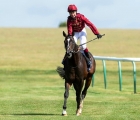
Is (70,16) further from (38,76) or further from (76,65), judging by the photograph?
(38,76)

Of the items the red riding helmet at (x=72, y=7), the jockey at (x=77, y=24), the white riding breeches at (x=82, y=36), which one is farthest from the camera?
the white riding breeches at (x=82, y=36)

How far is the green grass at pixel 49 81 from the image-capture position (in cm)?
1612

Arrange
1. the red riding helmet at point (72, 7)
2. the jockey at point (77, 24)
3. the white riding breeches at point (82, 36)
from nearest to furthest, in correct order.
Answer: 1. the red riding helmet at point (72, 7)
2. the jockey at point (77, 24)
3. the white riding breeches at point (82, 36)

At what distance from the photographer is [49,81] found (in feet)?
107

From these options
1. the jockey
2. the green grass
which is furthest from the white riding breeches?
the green grass

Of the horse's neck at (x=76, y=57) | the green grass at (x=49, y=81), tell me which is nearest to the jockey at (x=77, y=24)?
the horse's neck at (x=76, y=57)

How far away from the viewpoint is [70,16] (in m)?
15.5

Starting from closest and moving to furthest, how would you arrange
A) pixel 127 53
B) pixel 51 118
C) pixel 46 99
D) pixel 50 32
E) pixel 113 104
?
1. pixel 51 118
2. pixel 113 104
3. pixel 46 99
4. pixel 127 53
5. pixel 50 32

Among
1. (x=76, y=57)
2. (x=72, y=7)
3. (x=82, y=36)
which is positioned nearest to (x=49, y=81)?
(x=82, y=36)

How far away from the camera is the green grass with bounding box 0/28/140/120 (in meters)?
16.1

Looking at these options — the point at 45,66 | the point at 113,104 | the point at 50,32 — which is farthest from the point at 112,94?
the point at 50,32

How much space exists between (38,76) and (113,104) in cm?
1747

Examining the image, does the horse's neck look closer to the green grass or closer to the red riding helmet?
the red riding helmet

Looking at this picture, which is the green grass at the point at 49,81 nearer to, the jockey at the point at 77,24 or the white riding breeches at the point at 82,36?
the white riding breeches at the point at 82,36
